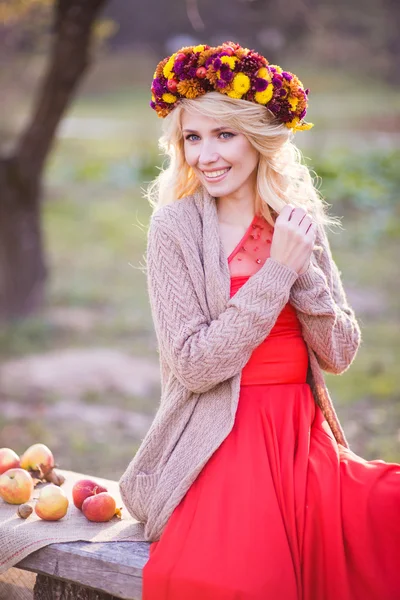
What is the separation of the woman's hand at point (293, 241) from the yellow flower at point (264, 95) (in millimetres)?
360

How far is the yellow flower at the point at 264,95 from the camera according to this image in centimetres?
263

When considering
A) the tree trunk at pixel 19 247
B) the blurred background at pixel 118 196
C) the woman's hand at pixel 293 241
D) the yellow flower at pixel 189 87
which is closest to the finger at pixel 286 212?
the woman's hand at pixel 293 241

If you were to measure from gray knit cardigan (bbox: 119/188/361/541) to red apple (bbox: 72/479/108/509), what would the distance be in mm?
221

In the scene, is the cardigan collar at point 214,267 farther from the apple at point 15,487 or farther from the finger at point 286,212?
the apple at point 15,487

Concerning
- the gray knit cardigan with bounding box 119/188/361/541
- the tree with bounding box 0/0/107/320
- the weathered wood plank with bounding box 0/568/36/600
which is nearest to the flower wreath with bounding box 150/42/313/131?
the gray knit cardigan with bounding box 119/188/361/541

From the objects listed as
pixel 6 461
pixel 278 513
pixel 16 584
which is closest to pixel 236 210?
pixel 278 513

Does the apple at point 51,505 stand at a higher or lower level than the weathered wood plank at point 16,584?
higher

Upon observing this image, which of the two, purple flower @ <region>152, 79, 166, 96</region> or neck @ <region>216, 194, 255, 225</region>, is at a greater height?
purple flower @ <region>152, 79, 166, 96</region>

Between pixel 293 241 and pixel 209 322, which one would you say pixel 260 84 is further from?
pixel 209 322

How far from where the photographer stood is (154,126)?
58.6 feet

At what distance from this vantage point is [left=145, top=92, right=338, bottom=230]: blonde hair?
262cm

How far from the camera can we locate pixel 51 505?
2.76 metres

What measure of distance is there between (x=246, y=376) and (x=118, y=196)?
37.8 ft

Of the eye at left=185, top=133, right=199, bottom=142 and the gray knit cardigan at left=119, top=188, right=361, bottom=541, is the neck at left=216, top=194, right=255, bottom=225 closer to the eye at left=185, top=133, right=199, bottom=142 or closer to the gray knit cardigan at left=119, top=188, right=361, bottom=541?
the gray knit cardigan at left=119, top=188, right=361, bottom=541
